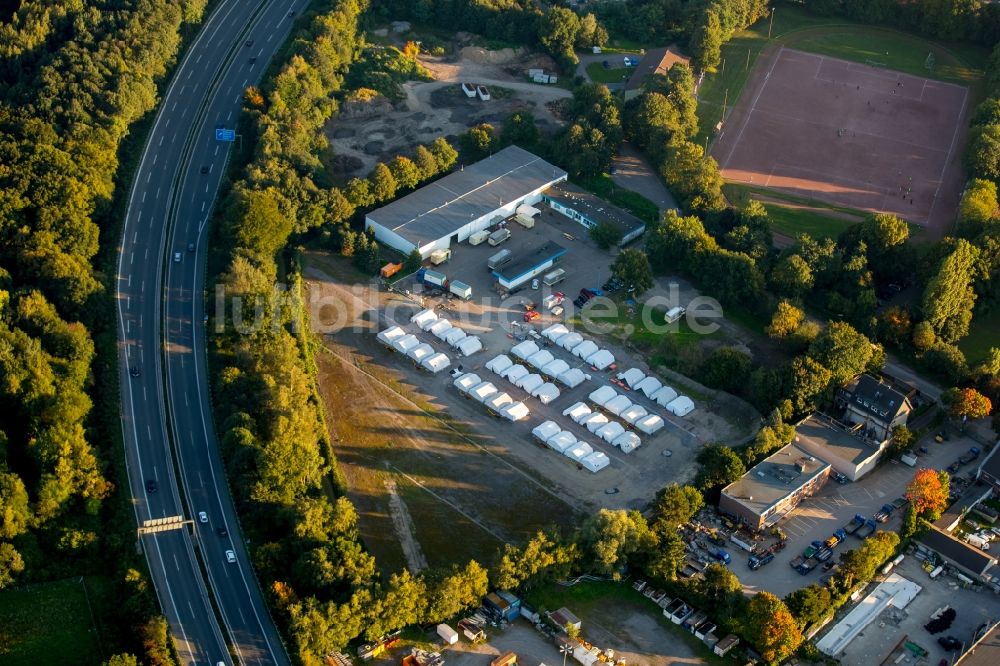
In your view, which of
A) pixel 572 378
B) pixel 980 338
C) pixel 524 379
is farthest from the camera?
pixel 980 338

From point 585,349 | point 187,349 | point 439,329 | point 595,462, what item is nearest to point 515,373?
point 585,349

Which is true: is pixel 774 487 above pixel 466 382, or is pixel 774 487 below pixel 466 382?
below

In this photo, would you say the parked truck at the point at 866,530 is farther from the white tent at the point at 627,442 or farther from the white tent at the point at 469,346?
the white tent at the point at 469,346

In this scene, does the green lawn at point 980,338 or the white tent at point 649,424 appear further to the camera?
the green lawn at point 980,338

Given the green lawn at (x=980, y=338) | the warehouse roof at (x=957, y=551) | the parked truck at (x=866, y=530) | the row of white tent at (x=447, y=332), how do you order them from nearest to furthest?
1. the warehouse roof at (x=957, y=551)
2. the parked truck at (x=866, y=530)
3. the row of white tent at (x=447, y=332)
4. the green lawn at (x=980, y=338)

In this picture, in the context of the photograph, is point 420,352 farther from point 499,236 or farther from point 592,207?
point 592,207

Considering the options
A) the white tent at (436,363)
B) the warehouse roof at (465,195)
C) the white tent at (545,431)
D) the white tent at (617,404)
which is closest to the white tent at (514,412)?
the white tent at (545,431)
